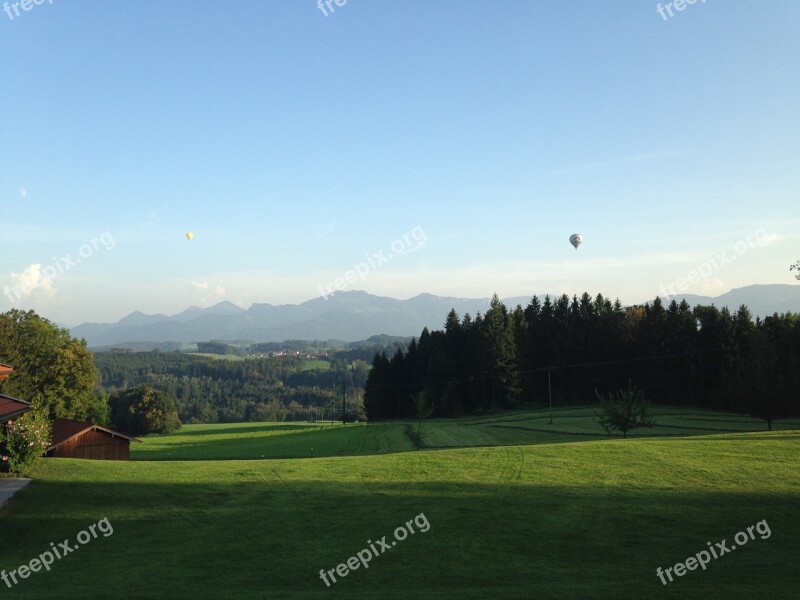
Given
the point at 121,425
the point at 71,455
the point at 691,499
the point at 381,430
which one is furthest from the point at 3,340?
the point at 691,499

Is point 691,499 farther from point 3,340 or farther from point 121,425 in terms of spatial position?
point 121,425

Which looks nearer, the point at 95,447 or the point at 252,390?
the point at 95,447

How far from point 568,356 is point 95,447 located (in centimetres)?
6645

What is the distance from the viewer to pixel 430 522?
16234mm

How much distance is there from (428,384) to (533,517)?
247ft

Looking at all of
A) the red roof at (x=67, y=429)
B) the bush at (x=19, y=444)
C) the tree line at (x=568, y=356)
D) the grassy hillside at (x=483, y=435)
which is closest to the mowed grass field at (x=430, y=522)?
the bush at (x=19, y=444)

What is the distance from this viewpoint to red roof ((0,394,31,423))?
1961 centimetres

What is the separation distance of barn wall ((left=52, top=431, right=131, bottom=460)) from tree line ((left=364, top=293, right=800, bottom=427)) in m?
46.3

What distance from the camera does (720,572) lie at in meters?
11.7

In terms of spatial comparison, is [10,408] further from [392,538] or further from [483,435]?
[483,435]

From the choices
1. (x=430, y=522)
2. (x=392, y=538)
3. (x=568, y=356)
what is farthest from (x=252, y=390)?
(x=392, y=538)

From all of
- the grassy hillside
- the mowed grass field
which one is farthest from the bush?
the grassy hillside

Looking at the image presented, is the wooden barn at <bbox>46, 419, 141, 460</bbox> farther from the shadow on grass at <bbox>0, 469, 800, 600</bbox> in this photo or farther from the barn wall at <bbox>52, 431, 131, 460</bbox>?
the shadow on grass at <bbox>0, 469, 800, 600</bbox>

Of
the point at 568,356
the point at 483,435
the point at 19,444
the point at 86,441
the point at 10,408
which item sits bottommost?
the point at 483,435
